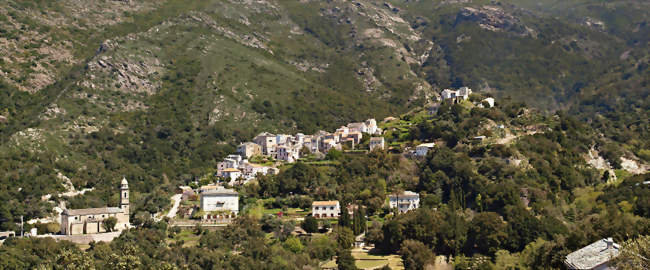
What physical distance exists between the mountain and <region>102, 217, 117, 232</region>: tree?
8699 millimetres

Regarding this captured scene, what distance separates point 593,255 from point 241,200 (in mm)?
44950

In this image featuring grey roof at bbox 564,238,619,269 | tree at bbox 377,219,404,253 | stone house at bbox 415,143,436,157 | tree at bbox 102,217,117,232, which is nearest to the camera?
grey roof at bbox 564,238,619,269

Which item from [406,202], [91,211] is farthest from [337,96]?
[91,211]

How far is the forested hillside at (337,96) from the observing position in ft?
248

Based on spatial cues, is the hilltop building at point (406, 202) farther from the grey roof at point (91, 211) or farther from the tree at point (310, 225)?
the grey roof at point (91, 211)

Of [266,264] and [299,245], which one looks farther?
[299,245]

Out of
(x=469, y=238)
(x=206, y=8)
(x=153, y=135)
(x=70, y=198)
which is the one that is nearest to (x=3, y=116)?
(x=153, y=135)

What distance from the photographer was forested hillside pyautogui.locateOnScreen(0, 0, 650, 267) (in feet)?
248

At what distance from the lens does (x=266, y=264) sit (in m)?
57.9

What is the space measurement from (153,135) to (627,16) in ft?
423

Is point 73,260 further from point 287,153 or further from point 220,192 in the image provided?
point 287,153

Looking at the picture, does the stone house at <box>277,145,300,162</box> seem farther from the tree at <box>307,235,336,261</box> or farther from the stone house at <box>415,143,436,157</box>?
the tree at <box>307,235,336,261</box>

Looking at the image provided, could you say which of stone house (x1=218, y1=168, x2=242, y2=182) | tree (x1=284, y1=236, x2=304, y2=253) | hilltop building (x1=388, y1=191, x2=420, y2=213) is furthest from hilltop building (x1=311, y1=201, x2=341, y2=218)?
stone house (x1=218, y1=168, x2=242, y2=182)

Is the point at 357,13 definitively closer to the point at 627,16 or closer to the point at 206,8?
the point at 206,8
